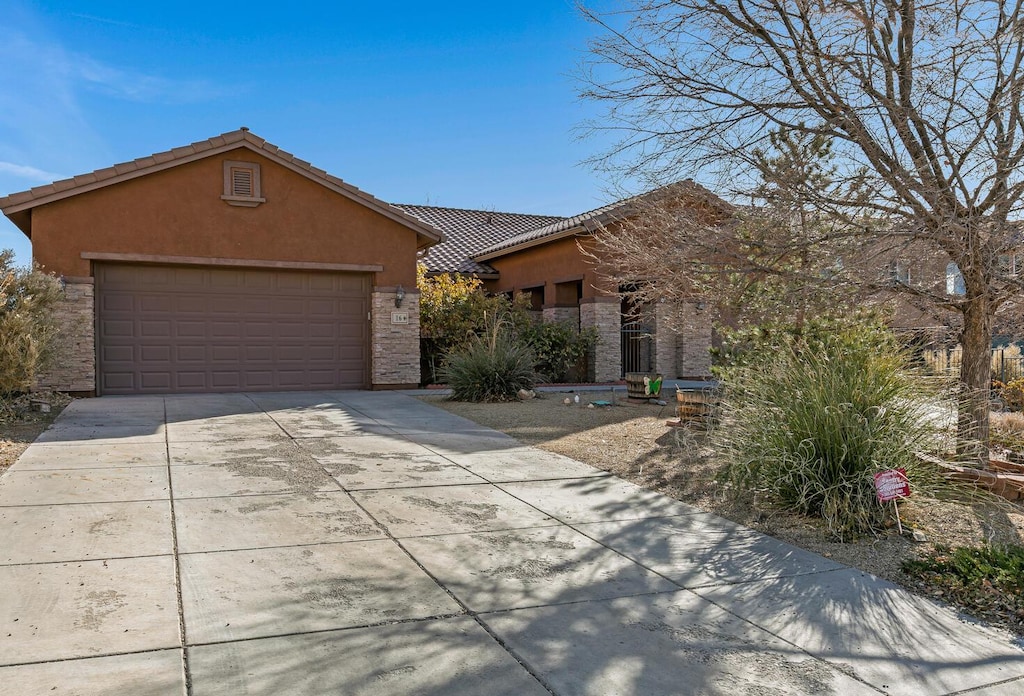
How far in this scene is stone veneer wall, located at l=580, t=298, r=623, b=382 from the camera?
1925 cm

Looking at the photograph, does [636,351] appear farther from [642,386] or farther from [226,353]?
[226,353]

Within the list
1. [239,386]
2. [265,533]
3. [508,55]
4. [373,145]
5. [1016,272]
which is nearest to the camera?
[265,533]

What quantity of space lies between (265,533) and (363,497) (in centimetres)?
120

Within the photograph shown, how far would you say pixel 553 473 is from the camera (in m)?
7.74

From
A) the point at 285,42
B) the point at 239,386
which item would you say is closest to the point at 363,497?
the point at 239,386

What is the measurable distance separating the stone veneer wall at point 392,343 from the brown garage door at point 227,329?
0.31m

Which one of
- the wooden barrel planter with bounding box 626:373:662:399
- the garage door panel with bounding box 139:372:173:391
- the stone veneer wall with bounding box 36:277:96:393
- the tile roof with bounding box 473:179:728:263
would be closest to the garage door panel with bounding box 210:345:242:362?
the garage door panel with bounding box 139:372:173:391

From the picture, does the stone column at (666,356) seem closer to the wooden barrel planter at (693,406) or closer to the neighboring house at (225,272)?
the neighboring house at (225,272)

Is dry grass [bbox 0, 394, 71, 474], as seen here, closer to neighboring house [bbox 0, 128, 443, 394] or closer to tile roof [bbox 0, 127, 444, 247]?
neighboring house [bbox 0, 128, 443, 394]

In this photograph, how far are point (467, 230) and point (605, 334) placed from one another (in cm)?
809

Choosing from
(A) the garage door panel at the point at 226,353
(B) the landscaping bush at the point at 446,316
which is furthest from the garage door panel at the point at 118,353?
(B) the landscaping bush at the point at 446,316

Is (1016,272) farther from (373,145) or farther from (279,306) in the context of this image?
(373,145)

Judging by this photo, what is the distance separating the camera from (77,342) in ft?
45.9

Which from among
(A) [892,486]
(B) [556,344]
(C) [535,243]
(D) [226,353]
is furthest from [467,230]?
(A) [892,486]
